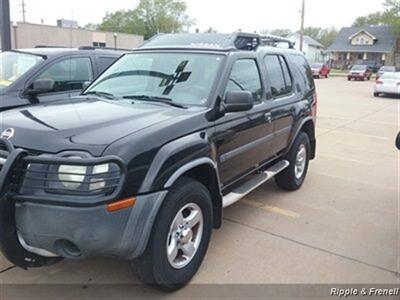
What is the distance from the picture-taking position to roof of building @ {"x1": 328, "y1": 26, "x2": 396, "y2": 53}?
7037 cm

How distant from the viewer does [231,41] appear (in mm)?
4629

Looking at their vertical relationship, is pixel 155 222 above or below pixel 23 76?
below

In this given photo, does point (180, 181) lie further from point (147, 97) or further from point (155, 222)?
point (147, 97)

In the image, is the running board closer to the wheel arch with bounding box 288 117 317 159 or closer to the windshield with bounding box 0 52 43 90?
the wheel arch with bounding box 288 117 317 159

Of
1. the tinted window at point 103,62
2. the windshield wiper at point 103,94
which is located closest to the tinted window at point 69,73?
the tinted window at point 103,62

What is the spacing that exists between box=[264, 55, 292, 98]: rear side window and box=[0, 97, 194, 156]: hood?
183 cm

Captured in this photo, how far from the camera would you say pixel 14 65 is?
6289 millimetres

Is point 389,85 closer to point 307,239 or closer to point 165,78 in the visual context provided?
point 307,239

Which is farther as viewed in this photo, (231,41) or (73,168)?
(231,41)

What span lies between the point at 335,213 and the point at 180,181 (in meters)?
2.63

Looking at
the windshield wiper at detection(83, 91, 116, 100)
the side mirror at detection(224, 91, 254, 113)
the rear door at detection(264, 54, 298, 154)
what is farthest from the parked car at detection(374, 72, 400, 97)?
the windshield wiper at detection(83, 91, 116, 100)

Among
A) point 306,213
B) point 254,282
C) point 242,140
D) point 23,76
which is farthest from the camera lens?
point 23,76

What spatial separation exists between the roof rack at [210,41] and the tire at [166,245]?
170 centimetres

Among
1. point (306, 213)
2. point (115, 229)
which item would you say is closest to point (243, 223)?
point (306, 213)
